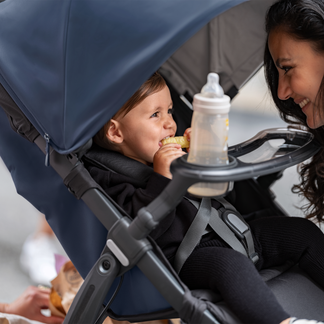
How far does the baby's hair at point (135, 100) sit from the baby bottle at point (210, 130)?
0.42m

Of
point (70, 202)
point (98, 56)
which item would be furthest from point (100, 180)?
point (98, 56)

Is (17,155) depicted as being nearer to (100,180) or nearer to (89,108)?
(100,180)

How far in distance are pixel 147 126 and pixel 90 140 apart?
24 centimetres

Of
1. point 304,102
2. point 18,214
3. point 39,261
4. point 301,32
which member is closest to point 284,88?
point 304,102

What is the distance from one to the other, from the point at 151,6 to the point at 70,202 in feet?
1.85

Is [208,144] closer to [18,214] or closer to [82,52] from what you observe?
[82,52]

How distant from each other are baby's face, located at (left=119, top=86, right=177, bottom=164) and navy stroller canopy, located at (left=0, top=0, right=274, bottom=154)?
1.01 ft

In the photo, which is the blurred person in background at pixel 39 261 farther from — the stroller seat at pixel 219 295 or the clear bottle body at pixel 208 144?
the clear bottle body at pixel 208 144

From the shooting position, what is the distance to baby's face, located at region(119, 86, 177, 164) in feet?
4.12

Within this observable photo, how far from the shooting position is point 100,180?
112 centimetres

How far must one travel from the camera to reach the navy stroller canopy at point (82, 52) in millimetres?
840

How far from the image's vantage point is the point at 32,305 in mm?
1612

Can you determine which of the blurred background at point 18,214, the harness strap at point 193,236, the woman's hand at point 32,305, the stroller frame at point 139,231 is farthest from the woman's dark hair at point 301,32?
the woman's hand at point 32,305

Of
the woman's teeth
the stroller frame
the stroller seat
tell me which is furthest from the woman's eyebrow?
the stroller seat
